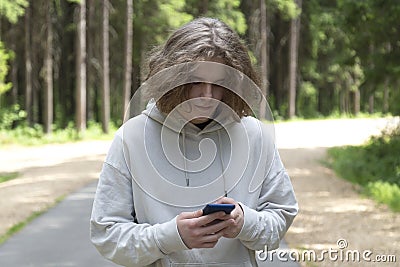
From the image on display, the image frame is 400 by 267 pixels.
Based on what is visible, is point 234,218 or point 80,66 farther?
point 80,66

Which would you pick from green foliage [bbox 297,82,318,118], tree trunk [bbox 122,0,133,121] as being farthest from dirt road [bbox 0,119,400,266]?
green foliage [bbox 297,82,318,118]

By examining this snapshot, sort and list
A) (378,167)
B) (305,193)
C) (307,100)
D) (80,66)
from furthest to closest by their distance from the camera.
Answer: (307,100) < (80,66) < (378,167) < (305,193)

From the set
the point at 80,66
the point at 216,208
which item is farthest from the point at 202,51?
the point at 80,66

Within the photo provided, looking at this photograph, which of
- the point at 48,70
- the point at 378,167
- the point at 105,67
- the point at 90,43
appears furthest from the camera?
the point at 90,43

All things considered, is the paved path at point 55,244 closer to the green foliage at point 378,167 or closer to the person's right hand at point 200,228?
the green foliage at point 378,167

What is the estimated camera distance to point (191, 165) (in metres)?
2.33

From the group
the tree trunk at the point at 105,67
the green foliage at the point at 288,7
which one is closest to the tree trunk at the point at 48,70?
the tree trunk at the point at 105,67

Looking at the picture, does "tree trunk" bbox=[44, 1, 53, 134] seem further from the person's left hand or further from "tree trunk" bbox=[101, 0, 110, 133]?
the person's left hand

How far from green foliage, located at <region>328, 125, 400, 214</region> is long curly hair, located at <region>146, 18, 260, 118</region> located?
9174mm

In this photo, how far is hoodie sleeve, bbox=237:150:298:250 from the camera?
7.63 feet

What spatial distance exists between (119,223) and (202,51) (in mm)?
619

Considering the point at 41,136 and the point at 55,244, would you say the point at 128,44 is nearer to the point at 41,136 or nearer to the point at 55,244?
the point at 41,136

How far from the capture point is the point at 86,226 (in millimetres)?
9367

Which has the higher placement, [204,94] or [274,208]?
[204,94]
